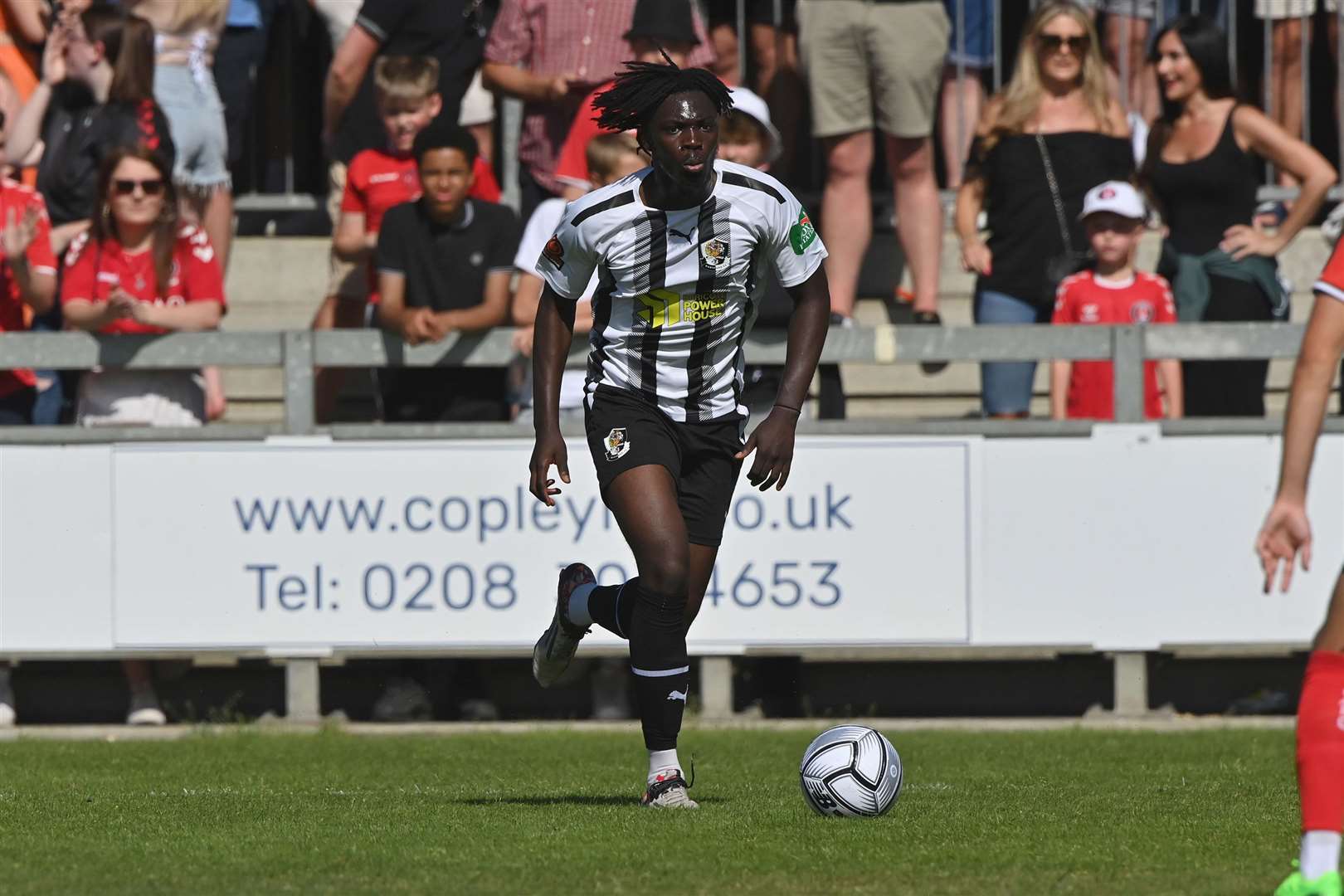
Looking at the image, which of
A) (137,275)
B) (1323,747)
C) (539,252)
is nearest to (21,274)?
(137,275)

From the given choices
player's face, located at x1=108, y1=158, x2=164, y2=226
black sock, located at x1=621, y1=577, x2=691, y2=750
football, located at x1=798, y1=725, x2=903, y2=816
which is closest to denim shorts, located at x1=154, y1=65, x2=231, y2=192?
player's face, located at x1=108, y1=158, x2=164, y2=226

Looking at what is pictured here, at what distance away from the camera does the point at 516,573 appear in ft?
34.9

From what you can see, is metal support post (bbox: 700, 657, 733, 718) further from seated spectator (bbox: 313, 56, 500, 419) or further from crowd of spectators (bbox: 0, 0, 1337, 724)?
seated spectator (bbox: 313, 56, 500, 419)

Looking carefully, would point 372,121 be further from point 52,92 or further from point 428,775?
point 428,775

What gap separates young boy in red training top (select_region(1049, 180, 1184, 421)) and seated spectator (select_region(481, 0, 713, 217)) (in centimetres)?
236

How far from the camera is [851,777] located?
7004mm

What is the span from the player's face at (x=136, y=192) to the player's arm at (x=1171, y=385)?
5090 mm

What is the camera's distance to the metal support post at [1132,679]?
10.7 metres

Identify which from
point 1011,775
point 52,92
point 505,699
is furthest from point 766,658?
point 52,92

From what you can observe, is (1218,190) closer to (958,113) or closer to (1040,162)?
(1040,162)

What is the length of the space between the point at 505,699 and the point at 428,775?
2.70m

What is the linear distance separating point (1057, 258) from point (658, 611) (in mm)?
5154

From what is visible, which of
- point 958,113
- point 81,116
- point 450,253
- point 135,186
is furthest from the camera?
point 958,113

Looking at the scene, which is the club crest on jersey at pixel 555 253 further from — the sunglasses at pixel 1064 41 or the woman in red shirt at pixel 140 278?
the sunglasses at pixel 1064 41
